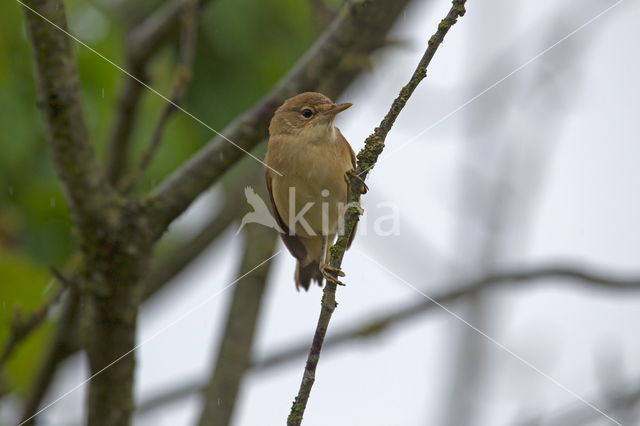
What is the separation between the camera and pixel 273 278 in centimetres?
538

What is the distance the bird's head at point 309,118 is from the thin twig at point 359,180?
1.71 metres

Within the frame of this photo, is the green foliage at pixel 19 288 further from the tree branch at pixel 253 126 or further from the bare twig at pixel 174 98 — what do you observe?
Result: the tree branch at pixel 253 126

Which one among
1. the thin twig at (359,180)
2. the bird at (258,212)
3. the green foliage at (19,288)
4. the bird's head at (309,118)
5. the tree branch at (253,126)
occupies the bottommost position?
the thin twig at (359,180)

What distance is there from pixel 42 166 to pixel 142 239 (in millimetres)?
1254

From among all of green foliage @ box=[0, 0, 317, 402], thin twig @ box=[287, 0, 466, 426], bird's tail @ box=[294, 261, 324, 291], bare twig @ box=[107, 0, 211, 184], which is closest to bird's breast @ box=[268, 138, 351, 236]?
bird's tail @ box=[294, 261, 324, 291]

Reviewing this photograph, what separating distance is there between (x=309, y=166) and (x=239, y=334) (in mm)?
1169

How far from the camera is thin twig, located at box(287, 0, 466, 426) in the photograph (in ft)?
8.15

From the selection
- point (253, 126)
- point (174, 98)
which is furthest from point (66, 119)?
point (253, 126)

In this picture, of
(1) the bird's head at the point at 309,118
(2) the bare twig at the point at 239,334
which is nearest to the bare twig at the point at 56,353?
(2) the bare twig at the point at 239,334

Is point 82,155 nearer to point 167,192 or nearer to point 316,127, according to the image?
point 167,192

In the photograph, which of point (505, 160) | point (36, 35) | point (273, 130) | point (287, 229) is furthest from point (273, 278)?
point (36, 35)

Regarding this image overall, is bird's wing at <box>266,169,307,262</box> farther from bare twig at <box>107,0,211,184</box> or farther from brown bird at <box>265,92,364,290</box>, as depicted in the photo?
bare twig at <box>107,0,211,184</box>

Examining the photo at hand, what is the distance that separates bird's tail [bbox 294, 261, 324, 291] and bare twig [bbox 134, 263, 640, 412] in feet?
1.58

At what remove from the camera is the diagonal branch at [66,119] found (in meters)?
3.34
